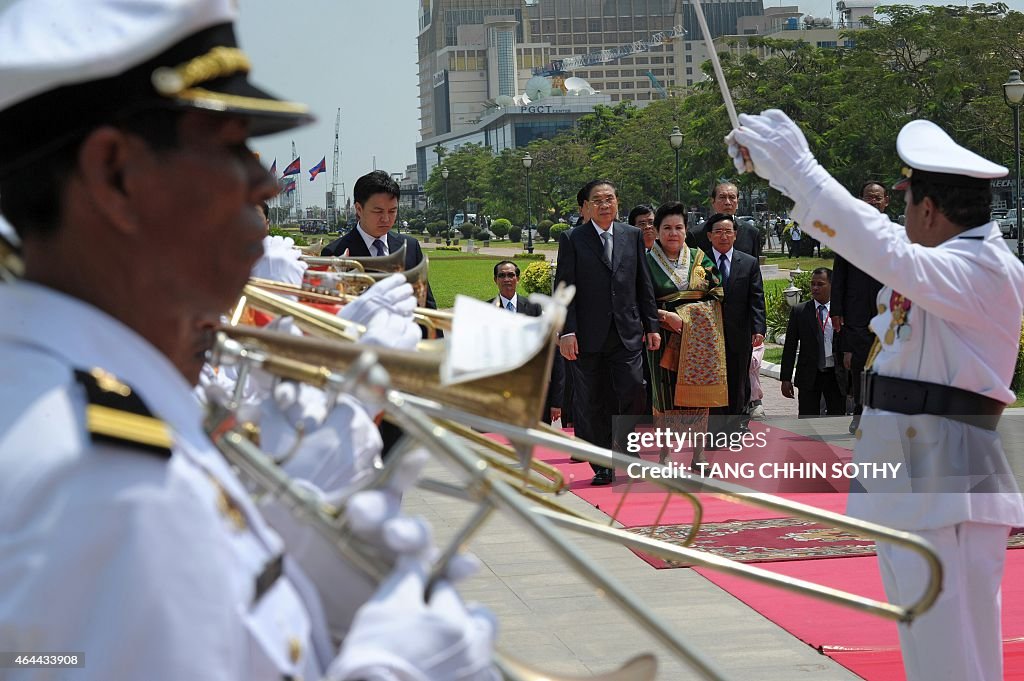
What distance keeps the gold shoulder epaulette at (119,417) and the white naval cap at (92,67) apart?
0.25 m

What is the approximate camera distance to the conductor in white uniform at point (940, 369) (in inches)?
Result: 125

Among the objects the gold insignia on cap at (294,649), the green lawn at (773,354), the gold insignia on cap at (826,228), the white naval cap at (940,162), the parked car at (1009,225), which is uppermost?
the white naval cap at (940,162)

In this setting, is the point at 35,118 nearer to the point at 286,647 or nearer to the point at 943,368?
the point at 286,647

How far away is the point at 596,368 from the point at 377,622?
7026 mm

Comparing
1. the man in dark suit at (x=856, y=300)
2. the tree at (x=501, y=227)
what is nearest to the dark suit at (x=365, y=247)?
the man in dark suit at (x=856, y=300)

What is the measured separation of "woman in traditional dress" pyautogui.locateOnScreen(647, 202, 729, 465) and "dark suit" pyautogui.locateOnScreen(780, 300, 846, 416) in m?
1.78

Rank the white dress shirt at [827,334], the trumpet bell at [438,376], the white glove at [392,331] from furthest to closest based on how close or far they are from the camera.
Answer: the white dress shirt at [827,334]
the white glove at [392,331]
the trumpet bell at [438,376]

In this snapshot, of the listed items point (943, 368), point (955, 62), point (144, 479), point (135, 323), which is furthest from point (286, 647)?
point (955, 62)

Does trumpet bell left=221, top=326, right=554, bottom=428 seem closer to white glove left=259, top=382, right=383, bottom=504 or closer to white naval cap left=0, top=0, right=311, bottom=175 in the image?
white glove left=259, top=382, right=383, bottom=504

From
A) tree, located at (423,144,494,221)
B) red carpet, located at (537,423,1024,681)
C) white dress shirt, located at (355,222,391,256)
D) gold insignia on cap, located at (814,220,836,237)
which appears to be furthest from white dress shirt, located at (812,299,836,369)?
tree, located at (423,144,494,221)

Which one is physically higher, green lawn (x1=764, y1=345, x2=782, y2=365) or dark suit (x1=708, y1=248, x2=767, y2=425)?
dark suit (x1=708, y1=248, x2=767, y2=425)

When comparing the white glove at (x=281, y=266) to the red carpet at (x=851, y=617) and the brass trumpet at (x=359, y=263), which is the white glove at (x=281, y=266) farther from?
the red carpet at (x=851, y=617)

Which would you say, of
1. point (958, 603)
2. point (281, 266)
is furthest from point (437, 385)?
point (281, 266)

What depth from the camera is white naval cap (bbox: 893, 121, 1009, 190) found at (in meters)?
3.30
